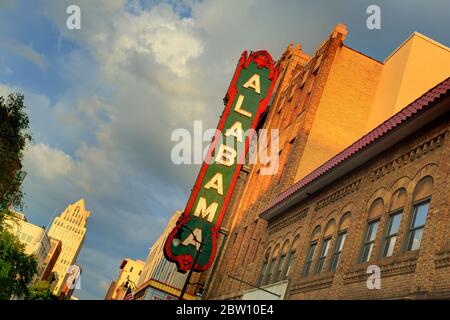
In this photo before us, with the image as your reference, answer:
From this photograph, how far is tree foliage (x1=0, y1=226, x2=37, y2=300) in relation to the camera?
32.9 m

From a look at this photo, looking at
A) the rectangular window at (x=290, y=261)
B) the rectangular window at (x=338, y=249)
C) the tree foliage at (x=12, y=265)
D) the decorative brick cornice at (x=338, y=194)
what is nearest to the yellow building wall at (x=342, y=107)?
the rectangular window at (x=290, y=261)

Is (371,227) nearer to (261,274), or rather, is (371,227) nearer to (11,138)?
(261,274)

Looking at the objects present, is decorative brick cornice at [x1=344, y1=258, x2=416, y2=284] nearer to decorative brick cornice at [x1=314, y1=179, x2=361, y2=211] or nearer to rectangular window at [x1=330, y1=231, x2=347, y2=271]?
rectangular window at [x1=330, y1=231, x2=347, y2=271]

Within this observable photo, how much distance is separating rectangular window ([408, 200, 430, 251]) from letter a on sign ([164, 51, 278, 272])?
18.3 m

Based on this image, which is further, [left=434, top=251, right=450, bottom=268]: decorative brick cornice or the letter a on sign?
the letter a on sign

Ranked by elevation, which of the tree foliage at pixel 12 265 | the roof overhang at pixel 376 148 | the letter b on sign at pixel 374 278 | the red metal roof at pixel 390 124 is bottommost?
the tree foliage at pixel 12 265

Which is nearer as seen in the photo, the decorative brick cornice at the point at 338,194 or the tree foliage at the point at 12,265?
the decorative brick cornice at the point at 338,194

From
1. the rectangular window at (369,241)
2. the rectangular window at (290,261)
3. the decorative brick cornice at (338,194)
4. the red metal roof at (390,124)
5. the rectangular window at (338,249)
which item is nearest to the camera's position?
the red metal roof at (390,124)

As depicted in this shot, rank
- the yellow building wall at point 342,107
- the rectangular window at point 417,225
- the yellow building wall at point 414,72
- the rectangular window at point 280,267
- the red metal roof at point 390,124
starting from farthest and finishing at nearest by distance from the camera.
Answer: the yellow building wall at point 342,107 → the yellow building wall at point 414,72 → the rectangular window at point 280,267 → the red metal roof at point 390,124 → the rectangular window at point 417,225

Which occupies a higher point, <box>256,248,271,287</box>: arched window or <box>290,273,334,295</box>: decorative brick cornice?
<box>256,248,271,287</box>: arched window

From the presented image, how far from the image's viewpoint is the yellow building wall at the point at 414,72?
2880 cm

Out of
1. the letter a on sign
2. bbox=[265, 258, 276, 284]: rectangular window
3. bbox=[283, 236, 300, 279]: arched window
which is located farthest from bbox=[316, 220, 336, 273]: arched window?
the letter a on sign

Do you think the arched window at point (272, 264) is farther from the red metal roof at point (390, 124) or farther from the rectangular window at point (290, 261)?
the red metal roof at point (390, 124)

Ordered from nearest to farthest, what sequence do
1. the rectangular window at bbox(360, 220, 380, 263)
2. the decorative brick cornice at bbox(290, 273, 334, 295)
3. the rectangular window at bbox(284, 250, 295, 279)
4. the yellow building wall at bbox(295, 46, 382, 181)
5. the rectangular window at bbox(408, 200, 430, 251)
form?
1. the rectangular window at bbox(408, 200, 430, 251)
2. the rectangular window at bbox(360, 220, 380, 263)
3. the decorative brick cornice at bbox(290, 273, 334, 295)
4. the rectangular window at bbox(284, 250, 295, 279)
5. the yellow building wall at bbox(295, 46, 382, 181)
